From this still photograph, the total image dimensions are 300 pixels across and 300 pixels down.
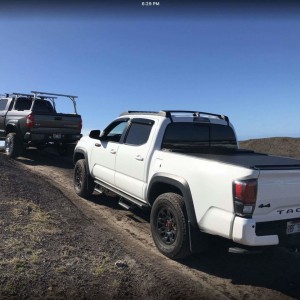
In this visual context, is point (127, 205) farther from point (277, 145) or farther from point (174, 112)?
point (277, 145)

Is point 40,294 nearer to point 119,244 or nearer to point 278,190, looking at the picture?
point 119,244

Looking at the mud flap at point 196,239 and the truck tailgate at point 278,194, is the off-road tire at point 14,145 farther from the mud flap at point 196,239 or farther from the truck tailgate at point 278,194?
the truck tailgate at point 278,194

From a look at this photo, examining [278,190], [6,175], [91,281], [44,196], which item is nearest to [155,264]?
[91,281]

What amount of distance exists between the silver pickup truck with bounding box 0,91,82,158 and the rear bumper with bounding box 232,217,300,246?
937 centimetres

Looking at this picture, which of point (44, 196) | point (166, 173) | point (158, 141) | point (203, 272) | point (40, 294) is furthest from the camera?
point (44, 196)


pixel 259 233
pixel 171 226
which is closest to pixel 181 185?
pixel 171 226

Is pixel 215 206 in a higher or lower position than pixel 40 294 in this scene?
higher

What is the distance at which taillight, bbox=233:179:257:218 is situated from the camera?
3.78 metres

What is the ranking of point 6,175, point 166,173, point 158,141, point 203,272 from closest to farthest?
point 203,272
point 166,173
point 158,141
point 6,175

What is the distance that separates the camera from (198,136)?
5.93 m

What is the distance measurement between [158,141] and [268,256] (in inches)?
89.9

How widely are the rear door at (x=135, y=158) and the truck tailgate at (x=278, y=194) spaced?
1.98 m

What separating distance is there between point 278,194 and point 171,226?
150 cm

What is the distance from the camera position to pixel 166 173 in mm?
4910
